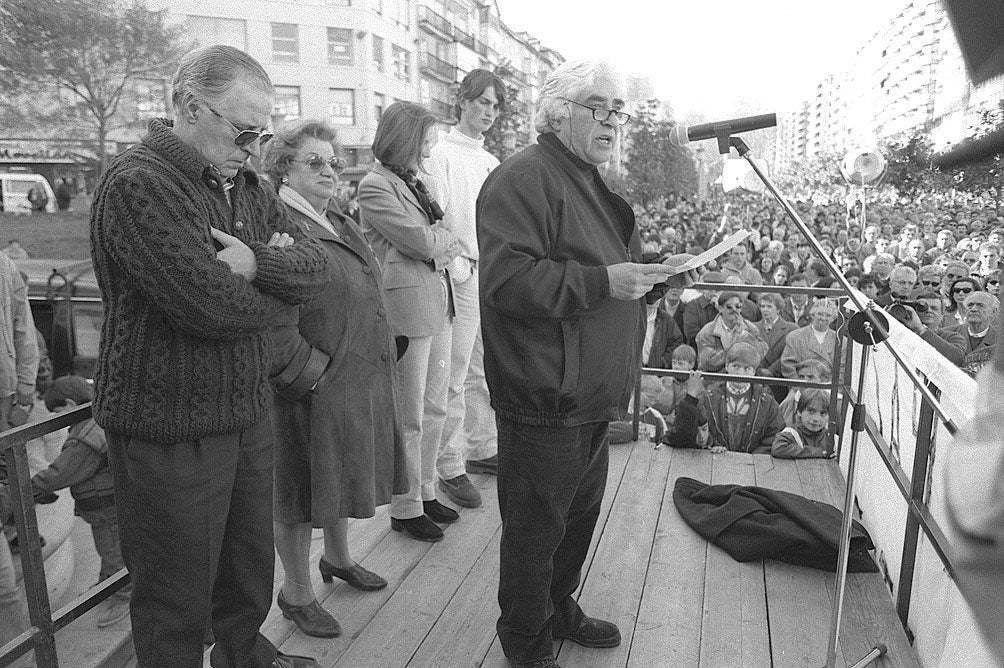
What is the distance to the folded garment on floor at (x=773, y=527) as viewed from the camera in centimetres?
305

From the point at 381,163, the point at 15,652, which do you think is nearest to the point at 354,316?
the point at 381,163

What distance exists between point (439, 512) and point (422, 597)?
645 millimetres

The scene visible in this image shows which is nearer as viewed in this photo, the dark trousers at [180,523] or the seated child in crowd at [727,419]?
the dark trousers at [180,523]

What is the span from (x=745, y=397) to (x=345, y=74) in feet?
87.1

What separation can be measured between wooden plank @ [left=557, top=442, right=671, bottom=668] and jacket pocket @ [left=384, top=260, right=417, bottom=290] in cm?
133

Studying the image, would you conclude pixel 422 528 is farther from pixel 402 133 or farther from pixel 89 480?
pixel 402 133

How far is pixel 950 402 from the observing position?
2367 mm

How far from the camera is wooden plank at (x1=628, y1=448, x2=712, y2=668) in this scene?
2.48 meters

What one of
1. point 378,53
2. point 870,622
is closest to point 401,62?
point 378,53

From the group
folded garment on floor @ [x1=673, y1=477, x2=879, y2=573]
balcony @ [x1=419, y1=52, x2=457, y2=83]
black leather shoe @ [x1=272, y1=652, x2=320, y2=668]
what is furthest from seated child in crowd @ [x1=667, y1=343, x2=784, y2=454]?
balcony @ [x1=419, y1=52, x2=457, y2=83]

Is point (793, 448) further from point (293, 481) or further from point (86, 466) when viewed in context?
point (86, 466)

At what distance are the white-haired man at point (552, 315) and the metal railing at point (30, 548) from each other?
3.61ft

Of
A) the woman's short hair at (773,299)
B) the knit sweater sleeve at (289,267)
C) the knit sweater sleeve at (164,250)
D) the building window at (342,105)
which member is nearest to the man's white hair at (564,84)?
the knit sweater sleeve at (289,267)

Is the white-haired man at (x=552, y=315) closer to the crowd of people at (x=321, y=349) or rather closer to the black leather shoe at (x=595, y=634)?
the crowd of people at (x=321, y=349)
